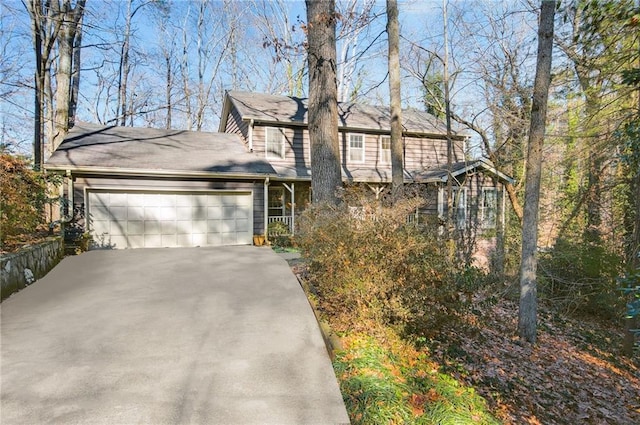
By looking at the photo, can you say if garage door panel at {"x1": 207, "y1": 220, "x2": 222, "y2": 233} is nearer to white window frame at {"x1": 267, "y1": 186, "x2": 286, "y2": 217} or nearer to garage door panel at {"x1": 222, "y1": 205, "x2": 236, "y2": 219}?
garage door panel at {"x1": 222, "y1": 205, "x2": 236, "y2": 219}

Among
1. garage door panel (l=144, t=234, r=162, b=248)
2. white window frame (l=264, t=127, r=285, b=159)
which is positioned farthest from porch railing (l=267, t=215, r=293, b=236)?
garage door panel (l=144, t=234, r=162, b=248)

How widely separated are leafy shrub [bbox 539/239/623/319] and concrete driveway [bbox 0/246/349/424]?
7.28 m

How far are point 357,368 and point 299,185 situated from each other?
989 cm

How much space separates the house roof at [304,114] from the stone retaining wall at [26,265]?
7658 mm

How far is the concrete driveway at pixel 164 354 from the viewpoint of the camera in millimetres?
3041

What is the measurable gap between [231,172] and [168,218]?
225 centimetres

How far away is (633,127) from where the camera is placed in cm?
599

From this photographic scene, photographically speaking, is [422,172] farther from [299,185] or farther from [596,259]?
[596,259]

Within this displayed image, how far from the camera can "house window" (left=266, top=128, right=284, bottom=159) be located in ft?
43.3

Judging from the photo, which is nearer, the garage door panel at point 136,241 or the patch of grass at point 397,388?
the patch of grass at point 397,388

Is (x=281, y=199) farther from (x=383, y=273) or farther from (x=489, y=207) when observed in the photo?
(x=383, y=273)

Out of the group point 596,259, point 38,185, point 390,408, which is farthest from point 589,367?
point 38,185

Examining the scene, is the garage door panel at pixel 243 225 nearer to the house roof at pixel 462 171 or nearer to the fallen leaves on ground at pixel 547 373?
the house roof at pixel 462 171

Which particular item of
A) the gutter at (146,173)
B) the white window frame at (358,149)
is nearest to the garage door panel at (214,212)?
the gutter at (146,173)
